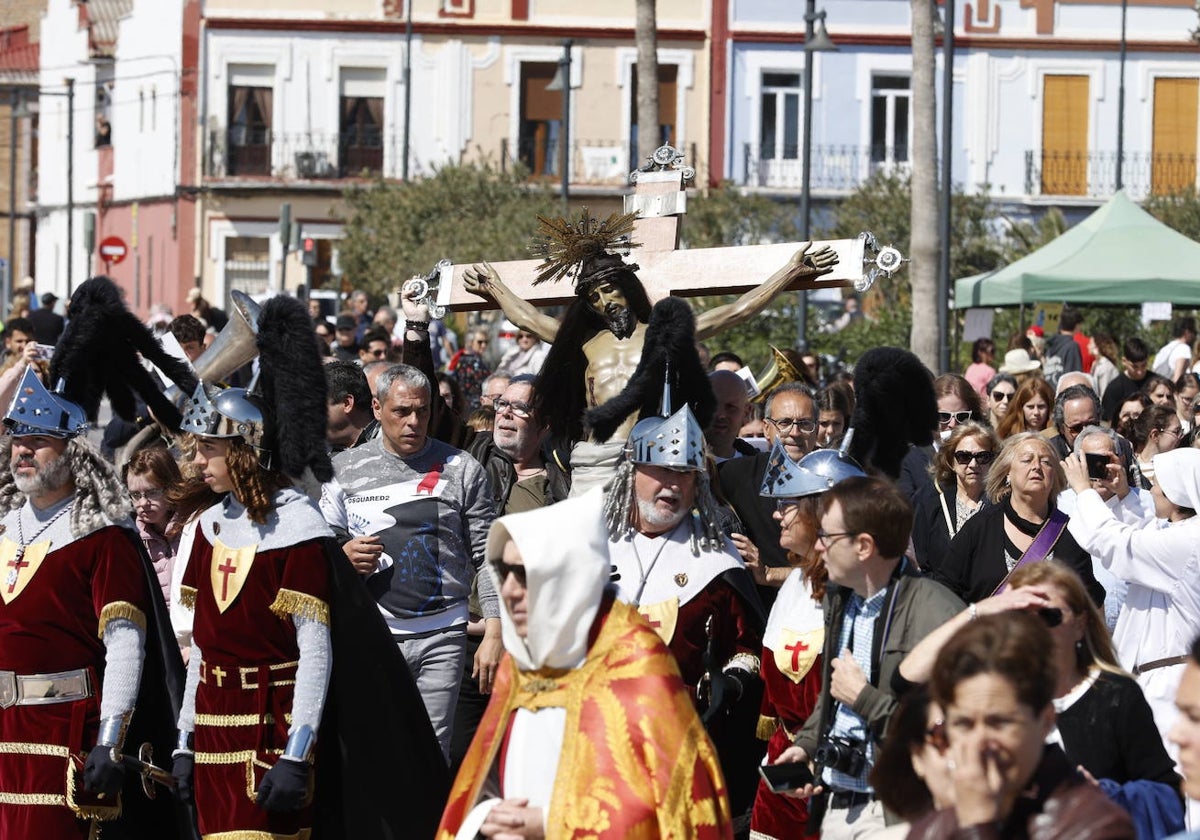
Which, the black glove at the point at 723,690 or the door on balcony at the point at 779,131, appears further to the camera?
the door on balcony at the point at 779,131

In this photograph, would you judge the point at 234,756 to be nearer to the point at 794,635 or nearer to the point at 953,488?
the point at 794,635

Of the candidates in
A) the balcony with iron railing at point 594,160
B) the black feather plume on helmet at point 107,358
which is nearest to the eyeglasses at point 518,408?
the black feather plume on helmet at point 107,358

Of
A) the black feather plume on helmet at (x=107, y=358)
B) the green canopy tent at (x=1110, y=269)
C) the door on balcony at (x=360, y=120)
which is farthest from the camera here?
the door on balcony at (x=360, y=120)

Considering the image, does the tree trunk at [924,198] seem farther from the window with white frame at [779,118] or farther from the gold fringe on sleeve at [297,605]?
the window with white frame at [779,118]

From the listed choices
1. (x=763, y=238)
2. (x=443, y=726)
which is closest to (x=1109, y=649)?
(x=443, y=726)

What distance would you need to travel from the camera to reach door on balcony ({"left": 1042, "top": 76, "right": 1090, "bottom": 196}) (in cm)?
4122

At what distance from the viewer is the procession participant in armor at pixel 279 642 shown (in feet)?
20.8

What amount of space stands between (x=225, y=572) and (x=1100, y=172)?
3693 centimetres

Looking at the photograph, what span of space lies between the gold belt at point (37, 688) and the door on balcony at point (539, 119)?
1410 inches

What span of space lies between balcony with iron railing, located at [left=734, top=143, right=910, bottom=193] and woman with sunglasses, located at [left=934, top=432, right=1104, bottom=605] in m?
33.2

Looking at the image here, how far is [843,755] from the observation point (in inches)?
213

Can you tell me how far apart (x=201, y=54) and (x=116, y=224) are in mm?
6025

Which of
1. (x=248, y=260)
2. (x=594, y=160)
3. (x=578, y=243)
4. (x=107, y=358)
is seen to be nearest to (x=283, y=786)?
(x=107, y=358)

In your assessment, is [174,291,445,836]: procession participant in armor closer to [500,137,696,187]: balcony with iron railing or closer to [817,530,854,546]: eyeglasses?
[817,530,854,546]: eyeglasses
